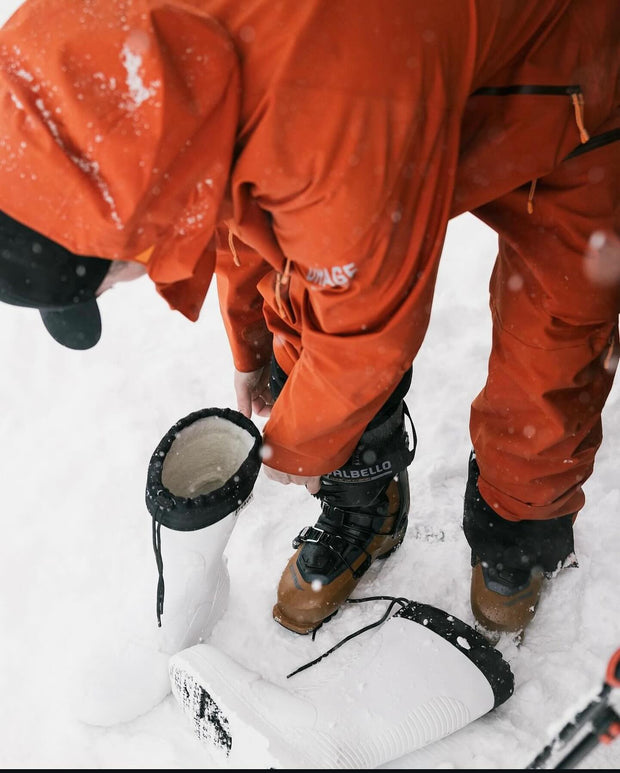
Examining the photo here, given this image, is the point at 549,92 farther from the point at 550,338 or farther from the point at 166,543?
the point at 166,543

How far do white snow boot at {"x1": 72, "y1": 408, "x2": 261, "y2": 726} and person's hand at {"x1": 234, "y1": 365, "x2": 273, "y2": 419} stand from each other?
0.95 feet

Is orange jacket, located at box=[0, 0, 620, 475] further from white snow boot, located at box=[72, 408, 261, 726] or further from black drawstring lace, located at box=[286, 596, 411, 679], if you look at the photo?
black drawstring lace, located at box=[286, 596, 411, 679]

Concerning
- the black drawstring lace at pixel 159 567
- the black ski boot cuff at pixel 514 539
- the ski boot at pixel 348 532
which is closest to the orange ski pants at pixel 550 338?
the black ski boot cuff at pixel 514 539

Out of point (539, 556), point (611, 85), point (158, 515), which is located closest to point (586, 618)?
point (539, 556)

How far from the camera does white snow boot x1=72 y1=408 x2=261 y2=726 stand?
118 cm

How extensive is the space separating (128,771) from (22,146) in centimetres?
Result: 101

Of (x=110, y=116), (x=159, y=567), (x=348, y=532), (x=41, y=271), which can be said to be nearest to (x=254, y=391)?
(x=348, y=532)

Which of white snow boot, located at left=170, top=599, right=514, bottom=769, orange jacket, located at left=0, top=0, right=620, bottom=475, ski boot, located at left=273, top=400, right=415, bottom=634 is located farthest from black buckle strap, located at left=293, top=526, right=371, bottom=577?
orange jacket, located at left=0, top=0, right=620, bottom=475

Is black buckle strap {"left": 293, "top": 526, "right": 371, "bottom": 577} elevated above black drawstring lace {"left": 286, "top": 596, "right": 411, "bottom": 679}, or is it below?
above

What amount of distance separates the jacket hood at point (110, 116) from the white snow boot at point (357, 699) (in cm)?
76

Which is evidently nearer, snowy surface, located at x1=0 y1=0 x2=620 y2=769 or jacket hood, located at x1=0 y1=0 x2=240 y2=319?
jacket hood, located at x1=0 y1=0 x2=240 y2=319

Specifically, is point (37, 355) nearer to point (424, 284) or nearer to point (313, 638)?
point (313, 638)

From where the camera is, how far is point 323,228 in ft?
2.62

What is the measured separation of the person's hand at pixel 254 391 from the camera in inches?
61.4
